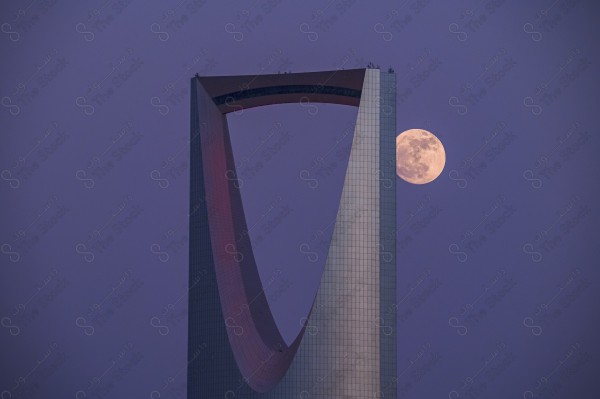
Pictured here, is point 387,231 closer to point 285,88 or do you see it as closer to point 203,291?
point 285,88

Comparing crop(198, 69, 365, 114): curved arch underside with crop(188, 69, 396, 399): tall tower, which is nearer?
crop(188, 69, 396, 399): tall tower

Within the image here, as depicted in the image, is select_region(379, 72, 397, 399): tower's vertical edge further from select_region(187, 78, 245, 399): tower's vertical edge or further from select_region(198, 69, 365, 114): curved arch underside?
select_region(187, 78, 245, 399): tower's vertical edge

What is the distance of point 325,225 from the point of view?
8075 cm

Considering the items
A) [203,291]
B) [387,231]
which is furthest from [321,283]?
[203,291]

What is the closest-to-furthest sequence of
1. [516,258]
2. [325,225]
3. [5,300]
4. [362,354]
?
[362,354] < [5,300] < [516,258] < [325,225]

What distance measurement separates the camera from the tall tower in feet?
186

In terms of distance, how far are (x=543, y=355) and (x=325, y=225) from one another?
A: 1702cm

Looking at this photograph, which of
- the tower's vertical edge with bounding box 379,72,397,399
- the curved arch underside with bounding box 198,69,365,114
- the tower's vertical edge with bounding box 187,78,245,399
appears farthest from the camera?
the tower's vertical edge with bounding box 187,78,245,399

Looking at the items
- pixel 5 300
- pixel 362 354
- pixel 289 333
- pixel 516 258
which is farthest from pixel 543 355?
pixel 5 300

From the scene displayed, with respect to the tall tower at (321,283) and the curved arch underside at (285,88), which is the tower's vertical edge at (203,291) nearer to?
the tall tower at (321,283)

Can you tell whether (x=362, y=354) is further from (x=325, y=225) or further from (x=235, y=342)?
(x=325, y=225)

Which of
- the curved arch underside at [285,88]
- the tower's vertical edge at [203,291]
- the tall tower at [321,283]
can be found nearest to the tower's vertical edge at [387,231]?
the tall tower at [321,283]

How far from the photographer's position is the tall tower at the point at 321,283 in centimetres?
5659

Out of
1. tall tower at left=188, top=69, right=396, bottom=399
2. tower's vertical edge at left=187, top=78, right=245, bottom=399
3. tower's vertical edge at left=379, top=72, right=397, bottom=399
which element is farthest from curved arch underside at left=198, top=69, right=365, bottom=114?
tower's vertical edge at left=379, top=72, right=397, bottom=399
